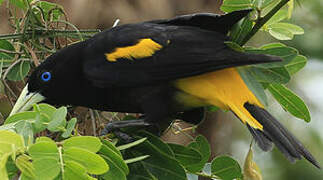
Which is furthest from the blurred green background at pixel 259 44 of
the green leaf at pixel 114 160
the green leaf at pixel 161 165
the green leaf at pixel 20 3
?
the green leaf at pixel 114 160

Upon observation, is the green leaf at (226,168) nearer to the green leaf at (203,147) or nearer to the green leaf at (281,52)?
the green leaf at (203,147)

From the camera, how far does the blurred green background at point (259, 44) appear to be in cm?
454

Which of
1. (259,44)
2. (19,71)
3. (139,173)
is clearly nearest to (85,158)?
(139,173)

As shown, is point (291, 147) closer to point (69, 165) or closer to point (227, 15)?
point (227, 15)

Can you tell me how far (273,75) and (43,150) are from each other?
28.5 inches

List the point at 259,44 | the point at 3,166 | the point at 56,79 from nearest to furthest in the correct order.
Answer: the point at 3,166, the point at 56,79, the point at 259,44

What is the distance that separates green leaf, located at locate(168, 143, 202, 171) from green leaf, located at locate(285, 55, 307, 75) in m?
0.39

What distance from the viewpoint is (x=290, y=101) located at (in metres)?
1.94

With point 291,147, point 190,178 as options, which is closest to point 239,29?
point 291,147

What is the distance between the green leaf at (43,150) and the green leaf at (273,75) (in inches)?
25.9

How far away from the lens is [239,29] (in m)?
1.82

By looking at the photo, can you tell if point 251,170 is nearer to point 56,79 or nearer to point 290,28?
point 290,28

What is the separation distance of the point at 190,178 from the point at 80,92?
0.52m

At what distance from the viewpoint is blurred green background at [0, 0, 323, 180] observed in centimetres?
454
